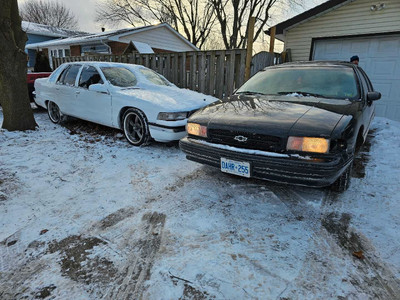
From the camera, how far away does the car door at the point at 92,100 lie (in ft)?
16.7

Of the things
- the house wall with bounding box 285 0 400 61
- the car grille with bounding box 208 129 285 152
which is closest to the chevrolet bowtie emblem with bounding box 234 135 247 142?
the car grille with bounding box 208 129 285 152

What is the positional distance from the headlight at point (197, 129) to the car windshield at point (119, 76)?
267cm

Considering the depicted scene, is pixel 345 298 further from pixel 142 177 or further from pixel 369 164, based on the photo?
pixel 369 164

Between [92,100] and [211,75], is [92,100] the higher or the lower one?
the lower one

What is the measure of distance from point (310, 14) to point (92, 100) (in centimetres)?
743

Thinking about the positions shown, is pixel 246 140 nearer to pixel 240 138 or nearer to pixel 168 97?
pixel 240 138

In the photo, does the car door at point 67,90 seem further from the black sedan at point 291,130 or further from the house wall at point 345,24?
the house wall at point 345,24

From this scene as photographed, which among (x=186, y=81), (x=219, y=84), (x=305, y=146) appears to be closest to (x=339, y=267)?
(x=305, y=146)

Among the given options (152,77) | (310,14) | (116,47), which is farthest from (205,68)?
(116,47)

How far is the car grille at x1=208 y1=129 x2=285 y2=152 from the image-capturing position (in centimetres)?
252

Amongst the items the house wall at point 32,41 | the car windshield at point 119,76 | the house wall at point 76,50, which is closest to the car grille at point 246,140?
the car windshield at point 119,76

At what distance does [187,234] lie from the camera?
233cm

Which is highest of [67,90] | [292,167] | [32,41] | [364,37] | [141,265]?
[32,41]

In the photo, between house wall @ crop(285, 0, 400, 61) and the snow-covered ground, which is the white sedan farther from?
house wall @ crop(285, 0, 400, 61)
